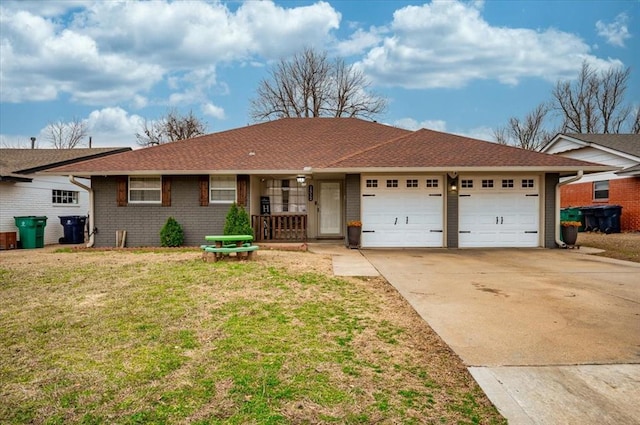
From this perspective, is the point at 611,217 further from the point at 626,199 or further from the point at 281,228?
the point at 281,228

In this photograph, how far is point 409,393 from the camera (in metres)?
2.82

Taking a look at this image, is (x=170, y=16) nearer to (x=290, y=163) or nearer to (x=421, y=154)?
(x=290, y=163)

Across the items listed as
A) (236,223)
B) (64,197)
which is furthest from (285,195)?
(64,197)

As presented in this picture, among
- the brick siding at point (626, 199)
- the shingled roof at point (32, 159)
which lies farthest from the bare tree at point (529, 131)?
the shingled roof at point (32, 159)

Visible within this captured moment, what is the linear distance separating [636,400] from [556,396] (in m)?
0.54

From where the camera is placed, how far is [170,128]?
34531 mm

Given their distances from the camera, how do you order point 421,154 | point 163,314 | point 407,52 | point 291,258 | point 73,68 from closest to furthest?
point 163,314, point 291,258, point 421,154, point 73,68, point 407,52

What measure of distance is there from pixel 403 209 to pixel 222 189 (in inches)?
230

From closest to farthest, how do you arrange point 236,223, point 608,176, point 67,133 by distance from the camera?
point 236,223
point 608,176
point 67,133

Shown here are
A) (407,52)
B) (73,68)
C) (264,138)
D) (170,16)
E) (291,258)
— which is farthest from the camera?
(407,52)

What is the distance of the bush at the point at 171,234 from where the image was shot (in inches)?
473

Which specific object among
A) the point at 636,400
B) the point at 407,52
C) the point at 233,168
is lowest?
the point at 636,400

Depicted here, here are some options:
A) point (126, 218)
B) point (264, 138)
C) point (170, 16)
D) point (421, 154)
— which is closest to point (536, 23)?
point (421, 154)

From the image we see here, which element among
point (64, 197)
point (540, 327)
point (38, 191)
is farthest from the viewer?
point (64, 197)
